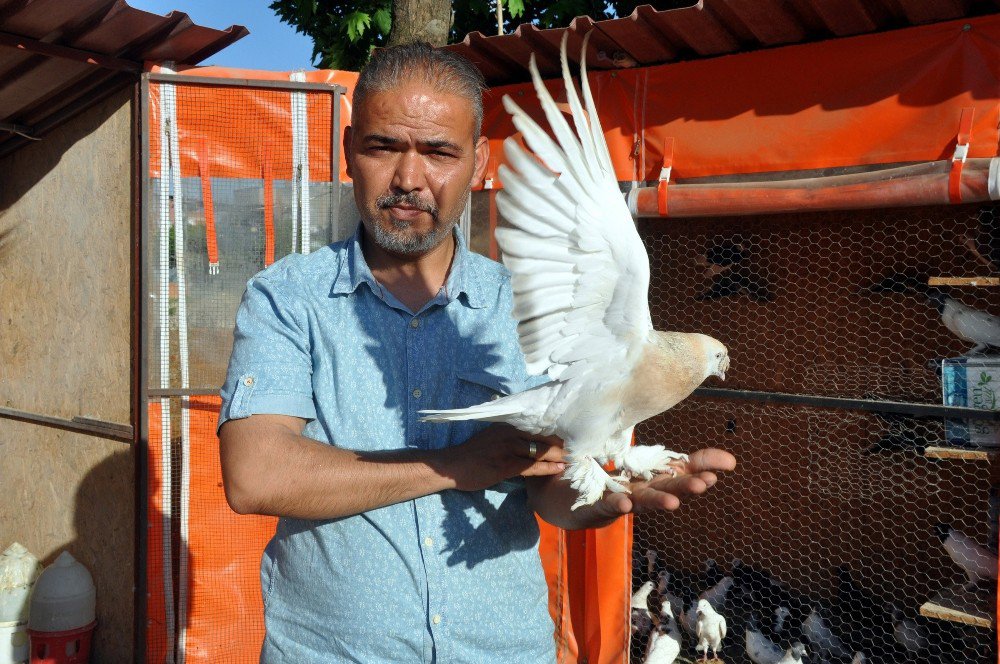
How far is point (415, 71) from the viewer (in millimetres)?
1842

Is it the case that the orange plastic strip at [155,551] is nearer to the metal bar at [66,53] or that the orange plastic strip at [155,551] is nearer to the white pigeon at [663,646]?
the metal bar at [66,53]

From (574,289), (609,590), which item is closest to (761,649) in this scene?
(609,590)

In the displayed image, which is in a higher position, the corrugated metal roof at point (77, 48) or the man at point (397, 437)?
the corrugated metal roof at point (77, 48)

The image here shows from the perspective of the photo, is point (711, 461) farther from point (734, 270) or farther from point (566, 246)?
point (734, 270)

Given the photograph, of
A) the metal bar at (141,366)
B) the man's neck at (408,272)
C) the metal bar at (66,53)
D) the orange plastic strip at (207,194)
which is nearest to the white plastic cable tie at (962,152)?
the man's neck at (408,272)

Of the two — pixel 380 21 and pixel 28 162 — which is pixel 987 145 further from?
pixel 380 21

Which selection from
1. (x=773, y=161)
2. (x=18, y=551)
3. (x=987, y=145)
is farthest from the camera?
(x=18, y=551)

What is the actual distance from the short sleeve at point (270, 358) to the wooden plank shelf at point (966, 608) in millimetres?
3354

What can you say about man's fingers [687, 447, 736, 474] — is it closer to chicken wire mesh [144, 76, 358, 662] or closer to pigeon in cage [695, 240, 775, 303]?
chicken wire mesh [144, 76, 358, 662]

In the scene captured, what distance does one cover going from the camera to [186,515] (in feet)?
14.5

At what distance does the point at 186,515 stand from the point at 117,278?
1.39 meters

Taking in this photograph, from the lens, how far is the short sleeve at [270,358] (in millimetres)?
1651

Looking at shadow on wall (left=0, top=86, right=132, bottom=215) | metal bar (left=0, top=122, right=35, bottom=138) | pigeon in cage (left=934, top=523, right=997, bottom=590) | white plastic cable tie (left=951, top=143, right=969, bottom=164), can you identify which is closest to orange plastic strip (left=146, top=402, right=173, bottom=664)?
shadow on wall (left=0, top=86, right=132, bottom=215)

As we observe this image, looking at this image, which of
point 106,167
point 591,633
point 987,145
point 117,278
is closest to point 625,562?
point 591,633
